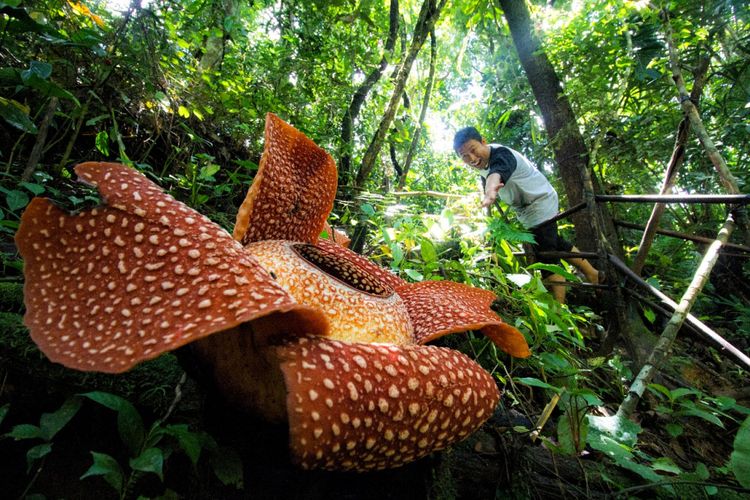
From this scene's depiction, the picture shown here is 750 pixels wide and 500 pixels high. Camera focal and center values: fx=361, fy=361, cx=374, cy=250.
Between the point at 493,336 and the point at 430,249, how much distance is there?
3.92ft

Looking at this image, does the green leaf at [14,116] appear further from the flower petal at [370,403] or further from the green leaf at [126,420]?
the flower petal at [370,403]

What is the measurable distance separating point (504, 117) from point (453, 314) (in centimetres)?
427

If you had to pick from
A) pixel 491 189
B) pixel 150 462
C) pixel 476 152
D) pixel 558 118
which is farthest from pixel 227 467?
pixel 558 118

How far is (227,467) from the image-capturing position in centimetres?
100

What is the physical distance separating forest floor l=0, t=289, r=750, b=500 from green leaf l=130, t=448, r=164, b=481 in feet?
0.22

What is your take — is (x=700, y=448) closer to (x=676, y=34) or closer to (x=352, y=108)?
(x=676, y=34)

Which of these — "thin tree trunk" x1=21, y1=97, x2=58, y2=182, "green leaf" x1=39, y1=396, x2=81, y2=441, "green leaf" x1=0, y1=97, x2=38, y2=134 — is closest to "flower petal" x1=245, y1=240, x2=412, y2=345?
"green leaf" x1=39, y1=396, x2=81, y2=441

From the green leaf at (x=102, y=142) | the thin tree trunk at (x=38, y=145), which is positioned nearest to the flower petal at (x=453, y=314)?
the thin tree trunk at (x=38, y=145)

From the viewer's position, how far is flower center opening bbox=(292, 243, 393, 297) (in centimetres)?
152

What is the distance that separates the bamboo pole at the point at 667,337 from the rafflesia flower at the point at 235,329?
89 cm

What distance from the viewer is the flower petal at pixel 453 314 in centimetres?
139

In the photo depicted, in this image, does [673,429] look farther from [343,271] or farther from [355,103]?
[355,103]

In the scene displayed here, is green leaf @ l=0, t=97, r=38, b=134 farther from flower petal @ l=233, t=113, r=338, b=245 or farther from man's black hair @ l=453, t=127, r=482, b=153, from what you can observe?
man's black hair @ l=453, t=127, r=482, b=153

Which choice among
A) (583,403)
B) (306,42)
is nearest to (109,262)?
(583,403)
